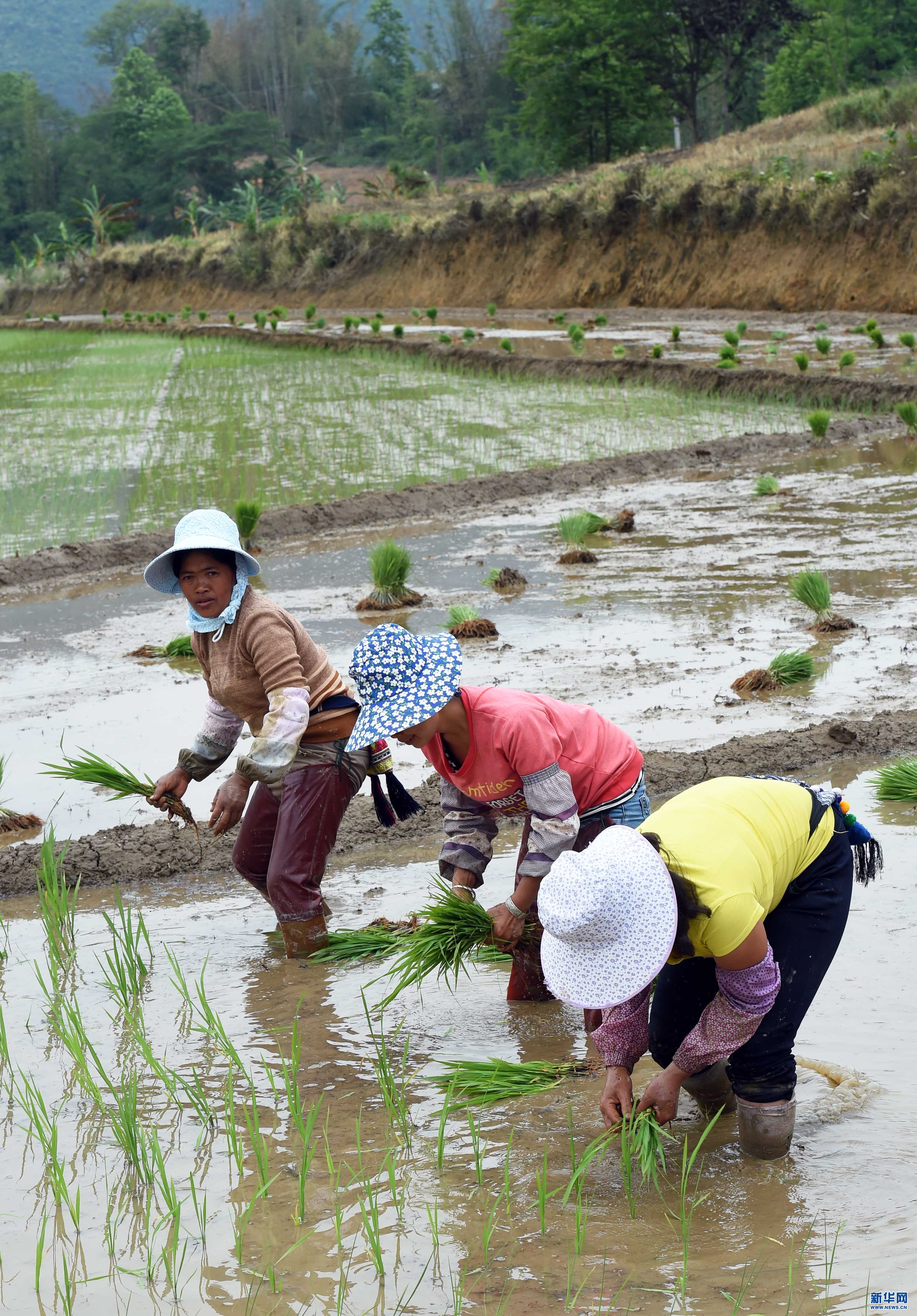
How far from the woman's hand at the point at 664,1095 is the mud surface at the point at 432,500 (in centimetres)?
630

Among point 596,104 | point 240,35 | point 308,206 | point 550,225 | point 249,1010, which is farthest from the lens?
point 240,35

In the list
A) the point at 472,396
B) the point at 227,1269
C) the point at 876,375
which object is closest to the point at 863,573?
the point at 227,1269

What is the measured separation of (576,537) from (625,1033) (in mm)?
5651

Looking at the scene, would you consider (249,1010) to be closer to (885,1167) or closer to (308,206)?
(885,1167)

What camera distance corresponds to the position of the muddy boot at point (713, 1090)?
2535 millimetres

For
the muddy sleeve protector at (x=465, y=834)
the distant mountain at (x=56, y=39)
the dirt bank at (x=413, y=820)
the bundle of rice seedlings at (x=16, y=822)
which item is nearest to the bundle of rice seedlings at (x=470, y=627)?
the dirt bank at (x=413, y=820)

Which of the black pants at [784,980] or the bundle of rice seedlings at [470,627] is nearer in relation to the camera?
the black pants at [784,980]

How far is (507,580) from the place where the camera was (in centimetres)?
702

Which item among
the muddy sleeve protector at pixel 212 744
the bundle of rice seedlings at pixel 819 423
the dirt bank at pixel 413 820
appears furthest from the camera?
the bundle of rice seedlings at pixel 819 423

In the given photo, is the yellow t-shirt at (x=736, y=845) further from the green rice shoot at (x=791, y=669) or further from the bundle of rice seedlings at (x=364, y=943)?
the green rice shoot at (x=791, y=669)

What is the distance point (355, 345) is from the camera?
21406 millimetres

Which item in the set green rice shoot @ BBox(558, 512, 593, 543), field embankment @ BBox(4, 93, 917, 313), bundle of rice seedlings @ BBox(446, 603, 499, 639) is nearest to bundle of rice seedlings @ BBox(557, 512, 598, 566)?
green rice shoot @ BBox(558, 512, 593, 543)

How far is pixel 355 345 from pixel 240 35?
279ft

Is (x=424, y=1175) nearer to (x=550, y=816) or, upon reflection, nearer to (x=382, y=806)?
(x=550, y=816)
